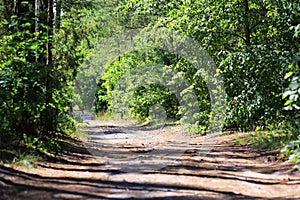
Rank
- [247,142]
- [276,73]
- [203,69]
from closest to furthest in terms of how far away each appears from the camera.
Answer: [276,73]
[247,142]
[203,69]

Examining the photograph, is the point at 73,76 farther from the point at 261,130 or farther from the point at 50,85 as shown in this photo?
the point at 261,130

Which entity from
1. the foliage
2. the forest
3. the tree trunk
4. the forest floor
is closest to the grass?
the forest

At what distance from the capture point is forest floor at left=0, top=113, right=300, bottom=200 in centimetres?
560

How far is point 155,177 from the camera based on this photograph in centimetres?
683

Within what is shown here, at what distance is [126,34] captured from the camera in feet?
104

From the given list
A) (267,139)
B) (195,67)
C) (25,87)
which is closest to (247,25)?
(195,67)

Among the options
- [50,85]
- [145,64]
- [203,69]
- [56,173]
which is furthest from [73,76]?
[145,64]

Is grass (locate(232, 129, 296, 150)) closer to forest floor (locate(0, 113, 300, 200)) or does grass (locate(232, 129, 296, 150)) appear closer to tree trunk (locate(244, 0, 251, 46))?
forest floor (locate(0, 113, 300, 200))

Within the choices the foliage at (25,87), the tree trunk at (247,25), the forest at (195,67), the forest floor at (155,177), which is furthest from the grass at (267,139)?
the foliage at (25,87)

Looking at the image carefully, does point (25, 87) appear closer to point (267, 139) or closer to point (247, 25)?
point (267, 139)

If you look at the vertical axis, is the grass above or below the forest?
below

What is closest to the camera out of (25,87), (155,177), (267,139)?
(155,177)

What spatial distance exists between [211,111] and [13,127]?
7.46 meters

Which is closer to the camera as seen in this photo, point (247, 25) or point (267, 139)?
point (267, 139)
